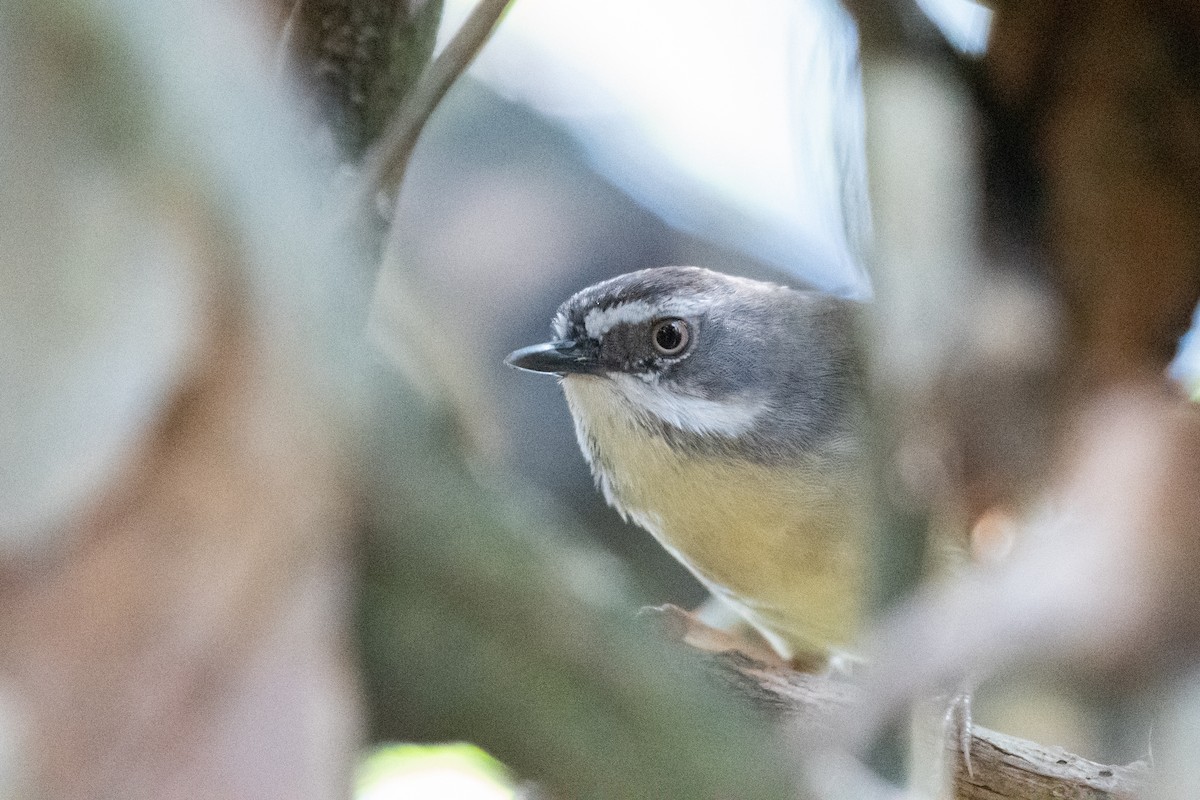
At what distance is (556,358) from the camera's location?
0.65 metres

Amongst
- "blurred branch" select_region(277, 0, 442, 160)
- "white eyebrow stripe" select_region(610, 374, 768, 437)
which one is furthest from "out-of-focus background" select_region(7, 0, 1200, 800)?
"white eyebrow stripe" select_region(610, 374, 768, 437)

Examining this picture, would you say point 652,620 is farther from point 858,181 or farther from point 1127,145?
point 1127,145

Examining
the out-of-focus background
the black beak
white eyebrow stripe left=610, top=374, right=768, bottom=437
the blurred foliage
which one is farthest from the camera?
white eyebrow stripe left=610, top=374, right=768, bottom=437

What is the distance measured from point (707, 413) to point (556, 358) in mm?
151

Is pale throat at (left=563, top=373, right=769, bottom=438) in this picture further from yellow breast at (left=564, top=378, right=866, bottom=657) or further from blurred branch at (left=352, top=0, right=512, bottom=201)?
blurred branch at (left=352, top=0, right=512, bottom=201)

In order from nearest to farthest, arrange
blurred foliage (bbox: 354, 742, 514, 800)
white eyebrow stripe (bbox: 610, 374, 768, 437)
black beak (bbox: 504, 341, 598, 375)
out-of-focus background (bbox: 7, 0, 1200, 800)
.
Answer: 1. out-of-focus background (bbox: 7, 0, 1200, 800)
2. blurred foliage (bbox: 354, 742, 514, 800)
3. black beak (bbox: 504, 341, 598, 375)
4. white eyebrow stripe (bbox: 610, 374, 768, 437)

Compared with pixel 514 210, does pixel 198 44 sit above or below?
below

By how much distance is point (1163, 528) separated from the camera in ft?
1.93

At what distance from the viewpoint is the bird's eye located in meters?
0.69

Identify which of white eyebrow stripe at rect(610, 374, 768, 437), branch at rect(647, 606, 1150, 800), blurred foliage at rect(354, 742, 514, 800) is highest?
white eyebrow stripe at rect(610, 374, 768, 437)

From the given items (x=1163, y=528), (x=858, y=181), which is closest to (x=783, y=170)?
(x=858, y=181)

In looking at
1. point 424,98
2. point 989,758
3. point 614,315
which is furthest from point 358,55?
point 989,758

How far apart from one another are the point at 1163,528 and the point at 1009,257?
0.20 m

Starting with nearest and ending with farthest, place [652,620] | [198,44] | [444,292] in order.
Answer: [198,44] → [652,620] → [444,292]
